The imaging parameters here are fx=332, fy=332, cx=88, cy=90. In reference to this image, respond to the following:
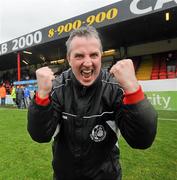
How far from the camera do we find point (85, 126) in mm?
2062

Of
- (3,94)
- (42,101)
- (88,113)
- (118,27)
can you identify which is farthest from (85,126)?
(3,94)

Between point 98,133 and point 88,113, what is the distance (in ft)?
0.45

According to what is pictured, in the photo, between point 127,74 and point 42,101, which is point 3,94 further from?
point 127,74

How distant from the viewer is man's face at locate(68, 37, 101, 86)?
6.48 ft

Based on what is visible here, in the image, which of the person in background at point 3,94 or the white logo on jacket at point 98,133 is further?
the person in background at point 3,94

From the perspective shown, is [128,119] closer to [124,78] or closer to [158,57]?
[124,78]

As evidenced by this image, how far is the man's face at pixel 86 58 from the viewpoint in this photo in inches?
77.7

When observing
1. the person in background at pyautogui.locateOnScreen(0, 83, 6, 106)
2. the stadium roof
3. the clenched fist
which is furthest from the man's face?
the person in background at pyautogui.locateOnScreen(0, 83, 6, 106)

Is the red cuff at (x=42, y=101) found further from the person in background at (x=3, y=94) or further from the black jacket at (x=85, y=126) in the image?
the person in background at (x=3, y=94)

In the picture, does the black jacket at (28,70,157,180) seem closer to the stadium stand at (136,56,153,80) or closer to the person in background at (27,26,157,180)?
the person in background at (27,26,157,180)

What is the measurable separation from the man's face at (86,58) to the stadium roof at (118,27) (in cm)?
1283

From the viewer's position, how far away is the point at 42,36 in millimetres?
21562

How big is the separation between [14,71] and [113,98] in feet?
126

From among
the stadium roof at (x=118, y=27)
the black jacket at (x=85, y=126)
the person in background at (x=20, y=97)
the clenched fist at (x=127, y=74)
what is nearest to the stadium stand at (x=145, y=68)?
the stadium roof at (x=118, y=27)
